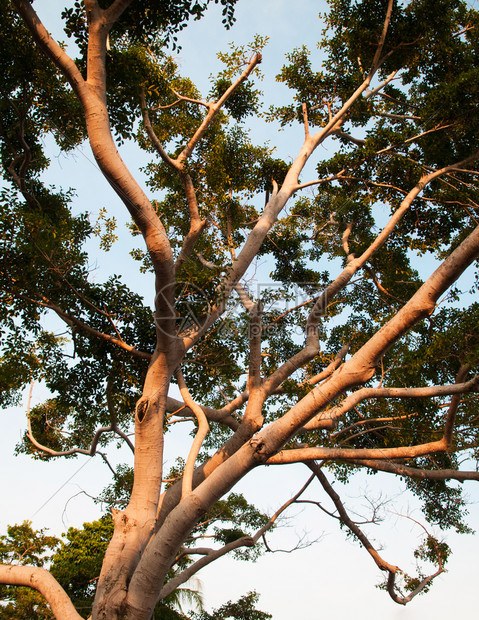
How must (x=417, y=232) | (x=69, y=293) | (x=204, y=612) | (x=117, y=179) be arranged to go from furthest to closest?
(x=204, y=612)
(x=417, y=232)
(x=69, y=293)
(x=117, y=179)

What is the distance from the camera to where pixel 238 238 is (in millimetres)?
12453

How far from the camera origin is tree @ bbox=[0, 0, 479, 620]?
568 cm

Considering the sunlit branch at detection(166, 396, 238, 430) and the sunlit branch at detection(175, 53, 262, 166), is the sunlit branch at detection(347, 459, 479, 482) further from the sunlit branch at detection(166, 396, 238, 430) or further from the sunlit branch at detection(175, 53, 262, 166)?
the sunlit branch at detection(175, 53, 262, 166)

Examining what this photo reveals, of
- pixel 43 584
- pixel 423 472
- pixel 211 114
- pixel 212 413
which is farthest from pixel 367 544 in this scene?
pixel 211 114

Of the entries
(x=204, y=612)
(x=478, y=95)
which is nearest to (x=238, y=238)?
(x=478, y=95)

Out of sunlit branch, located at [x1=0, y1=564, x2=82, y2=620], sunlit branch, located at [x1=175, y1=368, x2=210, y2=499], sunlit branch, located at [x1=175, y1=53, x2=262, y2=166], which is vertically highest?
sunlit branch, located at [x1=175, y1=53, x2=262, y2=166]

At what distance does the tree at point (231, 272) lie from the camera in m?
5.68

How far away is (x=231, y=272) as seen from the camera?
7.93 metres

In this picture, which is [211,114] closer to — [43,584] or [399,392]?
[399,392]

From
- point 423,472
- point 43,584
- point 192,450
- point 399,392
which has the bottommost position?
point 43,584

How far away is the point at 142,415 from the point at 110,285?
2.89 m

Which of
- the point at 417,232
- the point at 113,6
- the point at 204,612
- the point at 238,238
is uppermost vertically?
the point at 238,238

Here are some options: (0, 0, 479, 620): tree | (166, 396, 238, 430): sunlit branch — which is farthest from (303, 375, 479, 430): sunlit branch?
(166, 396, 238, 430): sunlit branch

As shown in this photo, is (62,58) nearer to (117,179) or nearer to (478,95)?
(117,179)
